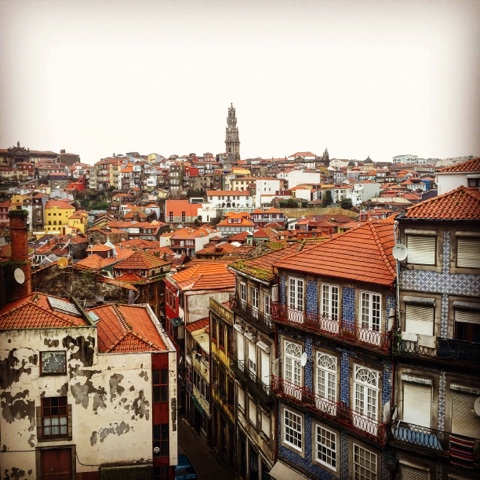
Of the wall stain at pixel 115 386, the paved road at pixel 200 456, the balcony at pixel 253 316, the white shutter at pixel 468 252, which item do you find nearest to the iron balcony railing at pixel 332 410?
the balcony at pixel 253 316

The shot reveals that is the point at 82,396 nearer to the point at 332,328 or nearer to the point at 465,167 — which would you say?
the point at 332,328

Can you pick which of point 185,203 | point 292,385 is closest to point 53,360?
point 292,385

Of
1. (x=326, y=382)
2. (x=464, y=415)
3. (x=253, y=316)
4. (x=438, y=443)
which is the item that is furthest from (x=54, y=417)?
(x=464, y=415)

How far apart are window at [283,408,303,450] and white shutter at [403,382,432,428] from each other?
220 centimetres

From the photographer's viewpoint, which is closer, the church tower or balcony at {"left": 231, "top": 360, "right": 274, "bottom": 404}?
balcony at {"left": 231, "top": 360, "right": 274, "bottom": 404}

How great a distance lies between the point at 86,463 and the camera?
813 centimetres

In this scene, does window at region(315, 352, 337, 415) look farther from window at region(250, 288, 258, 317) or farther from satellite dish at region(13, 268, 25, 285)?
satellite dish at region(13, 268, 25, 285)

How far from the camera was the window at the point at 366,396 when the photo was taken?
7.31 metres

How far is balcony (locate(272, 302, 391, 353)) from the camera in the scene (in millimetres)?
7117

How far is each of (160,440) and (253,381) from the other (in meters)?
2.17

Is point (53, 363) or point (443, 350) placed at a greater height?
point (443, 350)

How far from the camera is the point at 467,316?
630 cm

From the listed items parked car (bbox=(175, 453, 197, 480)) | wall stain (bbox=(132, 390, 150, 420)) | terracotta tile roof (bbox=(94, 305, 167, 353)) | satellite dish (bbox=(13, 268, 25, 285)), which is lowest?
parked car (bbox=(175, 453, 197, 480))

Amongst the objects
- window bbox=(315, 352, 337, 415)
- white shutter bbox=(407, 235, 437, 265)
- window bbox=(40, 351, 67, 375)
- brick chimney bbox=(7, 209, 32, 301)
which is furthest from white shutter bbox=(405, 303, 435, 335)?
brick chimney bbox=(7, 209, 32, 301)
